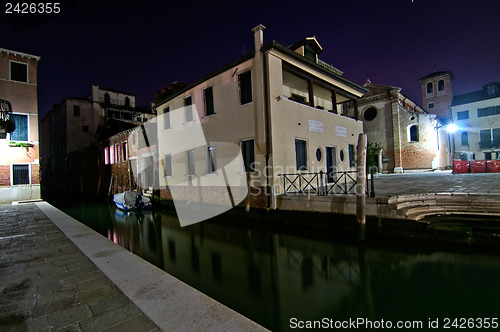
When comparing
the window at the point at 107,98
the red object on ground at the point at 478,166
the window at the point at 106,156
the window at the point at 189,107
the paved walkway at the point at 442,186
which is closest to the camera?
the paved walkway at the point at 442,186

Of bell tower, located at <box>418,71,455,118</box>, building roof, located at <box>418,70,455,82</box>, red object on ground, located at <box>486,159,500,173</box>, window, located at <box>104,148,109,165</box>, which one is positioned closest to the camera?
red object on ground, located at <box>486,159,500,173</box>

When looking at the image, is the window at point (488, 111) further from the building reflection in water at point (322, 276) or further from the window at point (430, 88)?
the building reflection in water at point (322, 276)

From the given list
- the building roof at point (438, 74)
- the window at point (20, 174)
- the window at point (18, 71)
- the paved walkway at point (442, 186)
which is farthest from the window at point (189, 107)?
the building roof at point (438, 74)

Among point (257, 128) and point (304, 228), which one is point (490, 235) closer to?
point (304, 228)

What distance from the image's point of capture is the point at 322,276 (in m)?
5.11

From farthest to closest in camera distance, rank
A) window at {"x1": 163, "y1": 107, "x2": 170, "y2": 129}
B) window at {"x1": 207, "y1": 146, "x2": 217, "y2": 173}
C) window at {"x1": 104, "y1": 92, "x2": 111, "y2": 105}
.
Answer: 1. window at {"x1": 104, "y1": 92, "x2": 111, "y2": 105}
2. window at {"x1": 163, "y1": 107, "x2": 170, "y2": 129}
3. window at {"x1": 207, "y1": 146, "x2": 217, "y2": 173}

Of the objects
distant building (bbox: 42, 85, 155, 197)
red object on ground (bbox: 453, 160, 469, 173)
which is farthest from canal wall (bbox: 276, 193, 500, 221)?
distant building (bbox: 42, 85, 155, 197)

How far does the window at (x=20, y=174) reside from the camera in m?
14.5

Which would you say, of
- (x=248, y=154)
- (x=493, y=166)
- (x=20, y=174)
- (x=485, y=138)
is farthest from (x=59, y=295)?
(x=485, y=138)

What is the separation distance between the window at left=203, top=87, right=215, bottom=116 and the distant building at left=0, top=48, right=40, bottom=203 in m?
11.9

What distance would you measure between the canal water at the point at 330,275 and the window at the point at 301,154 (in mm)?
2990

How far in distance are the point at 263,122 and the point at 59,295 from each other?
7500 millimetres

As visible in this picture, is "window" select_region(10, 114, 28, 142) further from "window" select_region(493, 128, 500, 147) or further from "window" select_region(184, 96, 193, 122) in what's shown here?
"window" select_region(493, 128, 500, 147)

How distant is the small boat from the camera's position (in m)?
14.1
